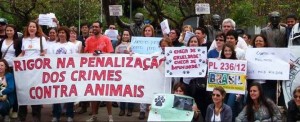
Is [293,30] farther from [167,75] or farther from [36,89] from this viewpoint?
[36,89]

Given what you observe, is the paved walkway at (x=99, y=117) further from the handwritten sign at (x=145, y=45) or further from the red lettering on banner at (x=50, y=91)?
the handwritten sign at (x=145, y=45)

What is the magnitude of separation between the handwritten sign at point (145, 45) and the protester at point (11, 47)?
2.09 meters

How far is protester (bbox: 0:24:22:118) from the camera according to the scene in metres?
8.95

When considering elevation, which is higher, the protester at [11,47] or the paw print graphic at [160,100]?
the protester at [11,47]

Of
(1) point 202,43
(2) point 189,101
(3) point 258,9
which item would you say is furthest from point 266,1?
(2) point 189,101

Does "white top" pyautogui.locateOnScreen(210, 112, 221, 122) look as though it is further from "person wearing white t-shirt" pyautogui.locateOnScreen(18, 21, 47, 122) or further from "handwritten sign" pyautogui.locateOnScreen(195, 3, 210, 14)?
"handwritten sign" pyautogui.locateOnScreen(195, 3, 210, 14)

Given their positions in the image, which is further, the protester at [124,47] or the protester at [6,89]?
the protester at [124,47]

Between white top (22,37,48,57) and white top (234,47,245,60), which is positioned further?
white top (22,37,48,57)

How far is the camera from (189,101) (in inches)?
294

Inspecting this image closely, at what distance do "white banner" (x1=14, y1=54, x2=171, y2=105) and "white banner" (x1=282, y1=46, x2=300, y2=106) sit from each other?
2127mm

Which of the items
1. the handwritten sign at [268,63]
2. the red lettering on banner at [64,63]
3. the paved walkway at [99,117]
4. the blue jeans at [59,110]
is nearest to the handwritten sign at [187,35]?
the paved walkway at [99,117]

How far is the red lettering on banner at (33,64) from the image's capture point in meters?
8.77

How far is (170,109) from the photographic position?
23.9 feet

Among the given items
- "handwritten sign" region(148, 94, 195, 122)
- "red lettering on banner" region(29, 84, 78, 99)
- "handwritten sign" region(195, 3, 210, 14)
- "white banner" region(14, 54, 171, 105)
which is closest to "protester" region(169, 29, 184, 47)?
"white banner" region(14, 54, 171, 105)
